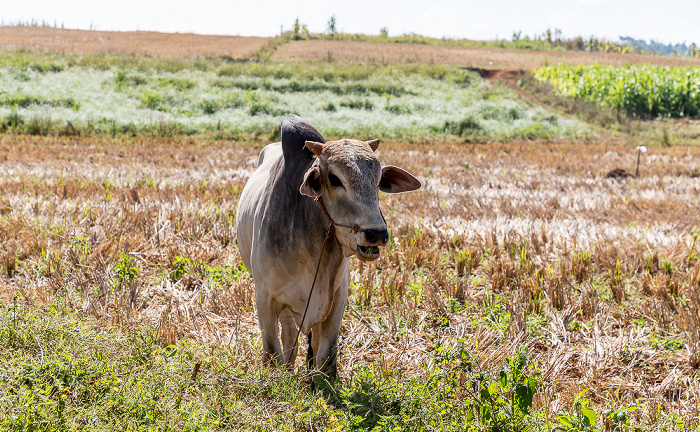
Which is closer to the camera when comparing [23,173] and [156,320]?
[156,320]

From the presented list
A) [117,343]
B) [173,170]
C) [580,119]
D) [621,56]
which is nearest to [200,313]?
[117,343]

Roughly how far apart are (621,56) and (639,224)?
177 feet

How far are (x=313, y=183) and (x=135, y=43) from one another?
5241 centimetres

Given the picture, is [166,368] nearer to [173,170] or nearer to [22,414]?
[22,414]

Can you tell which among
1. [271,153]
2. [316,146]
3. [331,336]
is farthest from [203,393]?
[271,153]

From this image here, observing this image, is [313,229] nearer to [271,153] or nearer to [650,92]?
[271,153]

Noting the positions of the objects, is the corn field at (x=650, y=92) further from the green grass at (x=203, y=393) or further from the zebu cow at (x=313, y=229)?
the green grass at (x=203, y=393)

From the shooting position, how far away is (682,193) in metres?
10.9

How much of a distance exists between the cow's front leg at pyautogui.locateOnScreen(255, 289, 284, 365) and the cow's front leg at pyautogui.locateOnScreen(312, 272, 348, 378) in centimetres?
26

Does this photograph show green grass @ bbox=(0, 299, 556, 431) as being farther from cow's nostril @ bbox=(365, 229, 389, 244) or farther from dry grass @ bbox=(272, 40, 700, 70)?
dry grass @ bbox=(272, 40, 700, 70)

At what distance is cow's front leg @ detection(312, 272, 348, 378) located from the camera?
343cm

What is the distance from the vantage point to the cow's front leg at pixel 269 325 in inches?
135

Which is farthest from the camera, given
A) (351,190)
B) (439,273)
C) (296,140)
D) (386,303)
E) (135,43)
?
(135,43)

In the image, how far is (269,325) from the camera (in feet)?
11.3
